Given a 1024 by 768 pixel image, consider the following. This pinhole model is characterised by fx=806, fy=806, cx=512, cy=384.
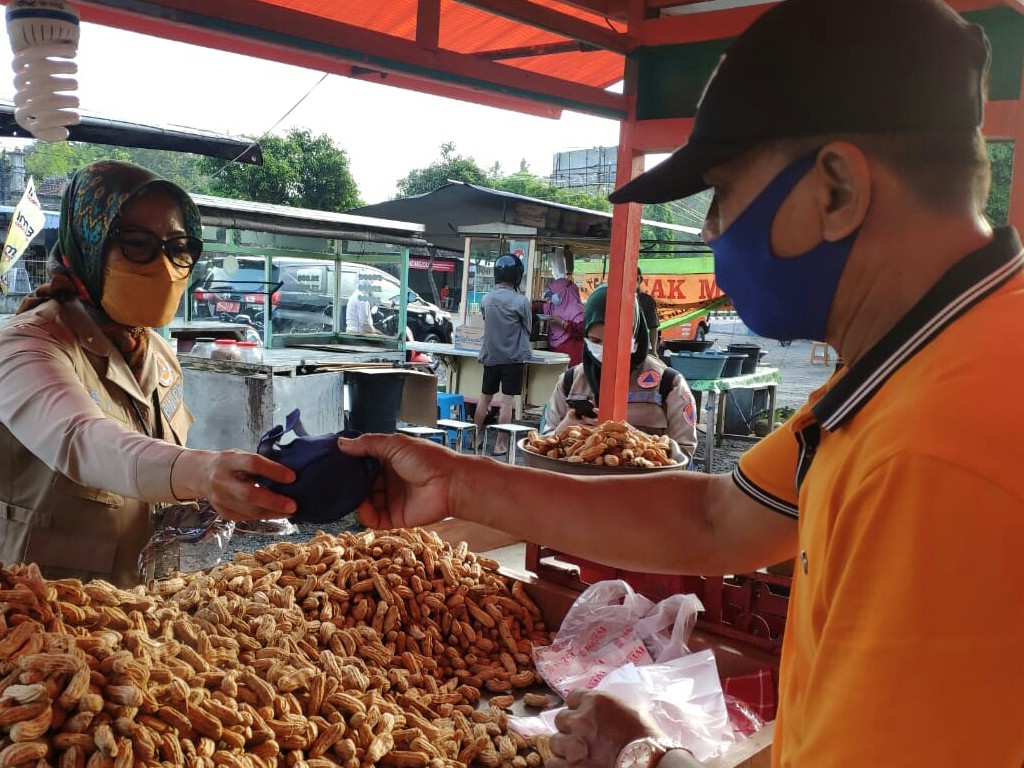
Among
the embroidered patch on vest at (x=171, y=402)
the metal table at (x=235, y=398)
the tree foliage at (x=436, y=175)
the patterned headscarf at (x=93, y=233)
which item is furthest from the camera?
the tree foliage at (x=436, y=175)

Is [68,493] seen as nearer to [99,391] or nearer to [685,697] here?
[99,391]

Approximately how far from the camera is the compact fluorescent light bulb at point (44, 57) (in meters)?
2.65

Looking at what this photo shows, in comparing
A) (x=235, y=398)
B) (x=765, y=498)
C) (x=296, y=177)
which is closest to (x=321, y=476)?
(x=765, y=498)

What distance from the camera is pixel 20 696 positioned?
4.22 feet

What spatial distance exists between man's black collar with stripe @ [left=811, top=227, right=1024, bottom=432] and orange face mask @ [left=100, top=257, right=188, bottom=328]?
194 cm

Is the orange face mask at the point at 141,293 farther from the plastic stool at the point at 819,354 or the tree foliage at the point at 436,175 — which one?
the tree foliage at the point at 436,175

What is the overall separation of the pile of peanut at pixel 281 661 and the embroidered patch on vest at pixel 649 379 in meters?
2.04

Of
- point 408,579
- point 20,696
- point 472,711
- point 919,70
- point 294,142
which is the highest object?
point 294,142

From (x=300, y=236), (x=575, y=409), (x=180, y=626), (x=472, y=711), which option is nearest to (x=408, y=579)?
(x=472, y=711)

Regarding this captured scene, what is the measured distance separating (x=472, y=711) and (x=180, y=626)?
0.71 metres

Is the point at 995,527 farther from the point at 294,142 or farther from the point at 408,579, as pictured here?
the point at 294,142

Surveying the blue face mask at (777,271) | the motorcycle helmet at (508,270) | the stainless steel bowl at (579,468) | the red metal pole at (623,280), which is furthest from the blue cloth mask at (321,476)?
the motorcycle helmet at (508,270)

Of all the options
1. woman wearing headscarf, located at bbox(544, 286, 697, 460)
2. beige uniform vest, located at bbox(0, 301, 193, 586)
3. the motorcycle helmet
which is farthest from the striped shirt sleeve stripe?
the motorcycle helmet

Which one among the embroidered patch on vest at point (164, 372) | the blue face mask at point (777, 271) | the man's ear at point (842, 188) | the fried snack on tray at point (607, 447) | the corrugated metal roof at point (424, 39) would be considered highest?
the corrugated metal roof at point (424, 39)
